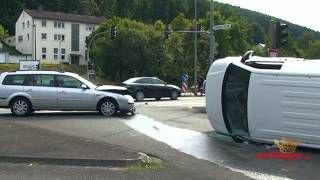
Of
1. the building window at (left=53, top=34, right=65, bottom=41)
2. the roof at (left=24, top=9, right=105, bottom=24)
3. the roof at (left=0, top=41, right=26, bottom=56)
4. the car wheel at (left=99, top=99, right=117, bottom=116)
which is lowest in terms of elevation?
the car wheel at (left=99, top=99, right=117, bottom=116)

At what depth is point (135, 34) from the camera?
215 ft

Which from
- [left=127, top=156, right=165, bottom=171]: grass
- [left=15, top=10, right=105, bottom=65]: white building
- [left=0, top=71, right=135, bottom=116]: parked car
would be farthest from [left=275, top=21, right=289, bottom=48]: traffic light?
[left=15, top=10, right=105, bottom=65]: white building

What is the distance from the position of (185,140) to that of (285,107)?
8.63 ft

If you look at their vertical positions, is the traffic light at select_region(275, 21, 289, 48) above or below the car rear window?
above

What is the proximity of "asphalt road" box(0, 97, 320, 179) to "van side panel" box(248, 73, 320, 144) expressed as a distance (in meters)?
0.43

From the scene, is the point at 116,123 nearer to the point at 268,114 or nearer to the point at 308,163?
the point at 268,114

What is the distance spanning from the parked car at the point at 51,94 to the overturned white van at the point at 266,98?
245 inches

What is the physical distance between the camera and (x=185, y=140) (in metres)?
13.8

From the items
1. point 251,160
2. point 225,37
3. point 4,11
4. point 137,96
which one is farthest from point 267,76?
point 4,11

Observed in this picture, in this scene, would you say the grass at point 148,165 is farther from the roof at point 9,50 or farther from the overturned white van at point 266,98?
the roof at point 9,50

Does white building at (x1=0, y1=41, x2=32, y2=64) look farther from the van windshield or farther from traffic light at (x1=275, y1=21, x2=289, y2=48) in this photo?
the van windshield

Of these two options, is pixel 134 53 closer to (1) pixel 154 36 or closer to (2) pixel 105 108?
(1) pixel 154 36

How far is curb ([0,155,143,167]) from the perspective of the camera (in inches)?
410

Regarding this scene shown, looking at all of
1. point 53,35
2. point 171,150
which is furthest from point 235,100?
point 53,35
